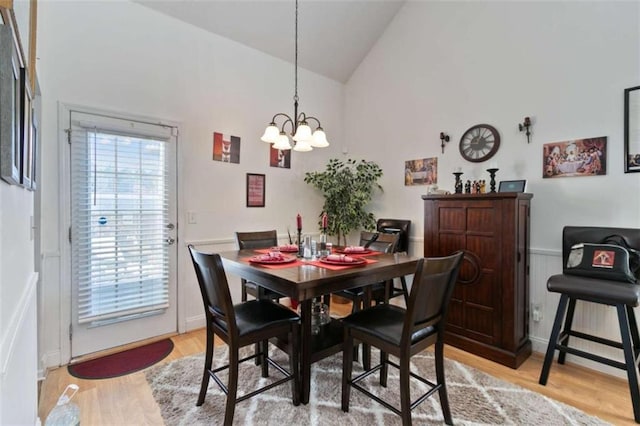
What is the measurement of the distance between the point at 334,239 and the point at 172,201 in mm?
2251

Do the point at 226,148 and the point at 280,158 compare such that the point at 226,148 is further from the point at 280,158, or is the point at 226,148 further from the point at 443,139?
the point at 443,139

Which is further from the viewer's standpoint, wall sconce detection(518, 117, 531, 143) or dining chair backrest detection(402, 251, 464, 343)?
wall sconce detection(518, 117, 531, 143)

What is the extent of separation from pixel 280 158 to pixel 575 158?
9.43ft

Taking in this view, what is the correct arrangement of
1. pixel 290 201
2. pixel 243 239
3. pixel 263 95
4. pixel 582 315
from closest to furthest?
pixel 582 315 → pixel 243 239 → pixel 263 95 → pixel 290 201

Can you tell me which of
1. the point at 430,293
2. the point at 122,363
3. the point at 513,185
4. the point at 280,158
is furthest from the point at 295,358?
the point at 280,158

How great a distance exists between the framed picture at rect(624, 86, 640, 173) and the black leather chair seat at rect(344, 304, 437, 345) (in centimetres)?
196

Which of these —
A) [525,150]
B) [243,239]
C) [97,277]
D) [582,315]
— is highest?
[525,150]

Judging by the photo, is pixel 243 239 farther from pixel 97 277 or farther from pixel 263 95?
pixel 263 95

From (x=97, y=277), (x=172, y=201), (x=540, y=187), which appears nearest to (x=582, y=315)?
(x=540, y=187)

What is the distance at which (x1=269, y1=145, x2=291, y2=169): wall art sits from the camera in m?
3.77

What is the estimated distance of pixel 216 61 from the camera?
330 centimetres

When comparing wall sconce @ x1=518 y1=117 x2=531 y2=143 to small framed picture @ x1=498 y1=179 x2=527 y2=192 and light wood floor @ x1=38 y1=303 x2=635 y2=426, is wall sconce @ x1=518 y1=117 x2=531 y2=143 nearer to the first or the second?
small framed picture @ x1=498 y1=179 x2=527 y2=192

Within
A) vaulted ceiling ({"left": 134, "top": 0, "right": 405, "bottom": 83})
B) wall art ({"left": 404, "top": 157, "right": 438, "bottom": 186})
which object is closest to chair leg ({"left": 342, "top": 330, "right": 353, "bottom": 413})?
wall art ({"left": 404, "top": 157, "right": 438, "bottom": 186})

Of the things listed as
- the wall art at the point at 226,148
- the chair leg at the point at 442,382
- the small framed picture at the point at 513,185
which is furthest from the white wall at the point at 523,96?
the wall art at the point at 226,148
